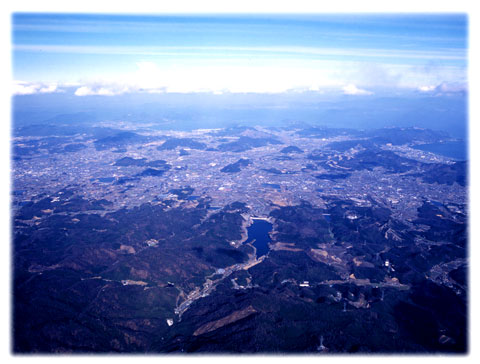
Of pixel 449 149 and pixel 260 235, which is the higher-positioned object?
pixel 449 149

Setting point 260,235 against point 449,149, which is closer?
point 260,235

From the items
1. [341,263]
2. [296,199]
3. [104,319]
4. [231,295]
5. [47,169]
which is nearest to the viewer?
[104,319]

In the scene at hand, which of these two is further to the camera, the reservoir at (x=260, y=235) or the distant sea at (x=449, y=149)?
the distant sea at (x=449, y=149)

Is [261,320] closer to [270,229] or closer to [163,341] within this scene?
[163,341]

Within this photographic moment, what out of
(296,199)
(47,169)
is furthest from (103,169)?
(296,199)

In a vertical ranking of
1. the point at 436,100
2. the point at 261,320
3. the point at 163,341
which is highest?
the point at 436,100
